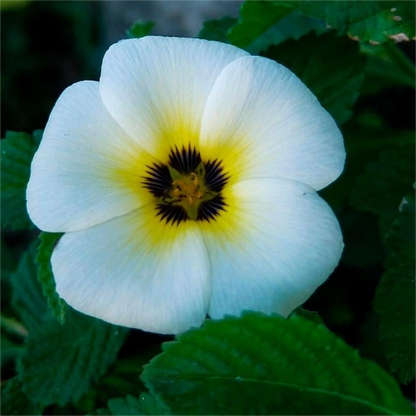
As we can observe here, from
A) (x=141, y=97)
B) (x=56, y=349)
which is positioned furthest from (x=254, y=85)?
(x=56, y=349)

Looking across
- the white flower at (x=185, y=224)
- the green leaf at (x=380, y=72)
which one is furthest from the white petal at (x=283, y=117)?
the green leaf at (x=380, y=72)

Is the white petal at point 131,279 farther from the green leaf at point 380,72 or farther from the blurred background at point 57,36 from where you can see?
the blurred background at point 57,36

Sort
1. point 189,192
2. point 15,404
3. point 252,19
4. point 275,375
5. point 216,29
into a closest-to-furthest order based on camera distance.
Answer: point 275,375
point 189,192
point 252,19
point 15,404
point 216,29

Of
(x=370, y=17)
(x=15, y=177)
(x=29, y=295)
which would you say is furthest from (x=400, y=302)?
(x=29, y=295)

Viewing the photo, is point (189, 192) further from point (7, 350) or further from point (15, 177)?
point (7, 350)

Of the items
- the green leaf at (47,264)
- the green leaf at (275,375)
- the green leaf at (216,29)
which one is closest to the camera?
the green leaf at (275,375)
